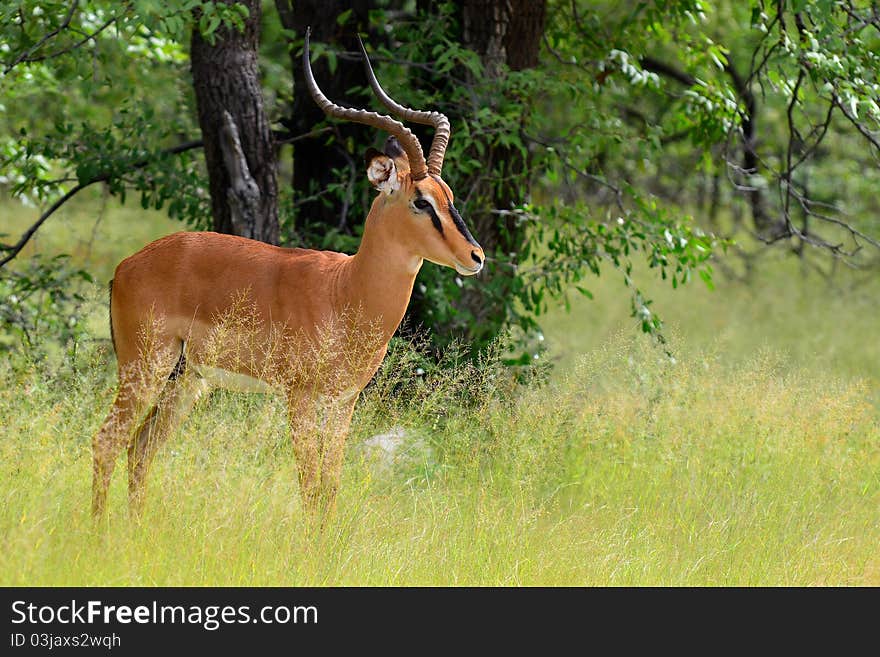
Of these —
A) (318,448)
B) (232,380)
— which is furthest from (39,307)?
(318,448)

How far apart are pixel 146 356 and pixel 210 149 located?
2024 millimetres

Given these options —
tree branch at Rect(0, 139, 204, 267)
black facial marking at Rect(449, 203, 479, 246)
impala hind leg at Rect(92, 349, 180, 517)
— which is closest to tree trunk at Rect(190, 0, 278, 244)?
tree branch at Rect(0, 139, 204, 267)

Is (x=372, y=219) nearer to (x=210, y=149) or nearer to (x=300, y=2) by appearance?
(x=210, y=149)

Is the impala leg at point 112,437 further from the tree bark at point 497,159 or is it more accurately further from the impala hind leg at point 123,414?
the tree bark at point 497,159

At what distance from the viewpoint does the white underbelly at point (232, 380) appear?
502 centimetres

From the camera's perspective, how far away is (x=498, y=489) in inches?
217

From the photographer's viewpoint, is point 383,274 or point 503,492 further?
point 503,492

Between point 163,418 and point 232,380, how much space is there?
0.50 metres

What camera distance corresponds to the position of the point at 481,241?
7.57 meters

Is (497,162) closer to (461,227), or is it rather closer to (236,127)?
(236,127)

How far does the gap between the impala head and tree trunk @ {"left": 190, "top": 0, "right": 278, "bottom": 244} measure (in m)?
1.76

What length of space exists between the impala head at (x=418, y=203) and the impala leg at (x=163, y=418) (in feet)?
3.83

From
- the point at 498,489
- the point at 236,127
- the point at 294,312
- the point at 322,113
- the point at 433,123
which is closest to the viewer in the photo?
the point at 294,312

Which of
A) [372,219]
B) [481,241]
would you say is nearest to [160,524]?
[372,219]
